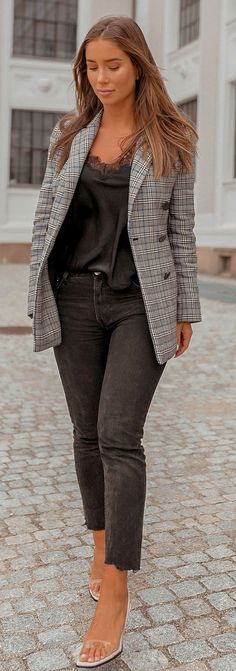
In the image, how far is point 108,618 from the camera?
7.63 feet

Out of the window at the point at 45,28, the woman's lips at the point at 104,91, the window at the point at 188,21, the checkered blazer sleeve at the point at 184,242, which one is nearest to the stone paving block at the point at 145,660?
the checkered blazer sleeve at the point at 184,242

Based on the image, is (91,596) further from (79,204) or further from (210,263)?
(210,263)

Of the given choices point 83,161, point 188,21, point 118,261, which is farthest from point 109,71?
point 188,21

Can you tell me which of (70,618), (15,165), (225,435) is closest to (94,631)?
(70,618)

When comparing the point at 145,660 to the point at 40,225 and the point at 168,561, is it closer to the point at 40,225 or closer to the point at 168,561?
→ the point at 168,561

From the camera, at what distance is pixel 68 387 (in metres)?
2.62

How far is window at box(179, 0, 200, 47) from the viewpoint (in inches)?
842

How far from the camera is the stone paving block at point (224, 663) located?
2.31 meters

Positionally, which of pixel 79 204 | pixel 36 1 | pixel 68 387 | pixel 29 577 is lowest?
pixel 29 577

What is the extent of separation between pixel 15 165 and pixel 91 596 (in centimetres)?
2244

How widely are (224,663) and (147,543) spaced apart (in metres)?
1.01

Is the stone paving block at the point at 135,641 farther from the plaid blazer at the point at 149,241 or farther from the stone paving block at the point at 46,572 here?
the plaid blazer at the point at 149,241

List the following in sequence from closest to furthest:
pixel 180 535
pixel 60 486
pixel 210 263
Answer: pixel 180 535, pixel 60 486, pixel 210 263

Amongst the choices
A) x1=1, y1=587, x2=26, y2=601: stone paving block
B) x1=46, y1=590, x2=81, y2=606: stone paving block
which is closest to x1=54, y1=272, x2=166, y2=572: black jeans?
x1=46, y1=590, x2=81, y2=606: stone paving block
